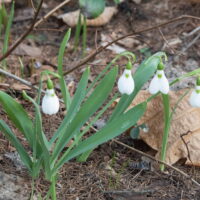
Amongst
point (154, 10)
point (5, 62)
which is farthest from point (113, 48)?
point (5, 62)

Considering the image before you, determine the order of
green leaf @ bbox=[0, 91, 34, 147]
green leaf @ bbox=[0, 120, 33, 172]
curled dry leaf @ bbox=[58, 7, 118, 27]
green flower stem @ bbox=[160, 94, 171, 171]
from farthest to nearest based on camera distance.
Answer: curled dry leaf @ bbox=[58, 7, 118, 27]
green flower stem @ bbox=[160, 94, 171, 171]
green leaf @ bbox=[0, 120, 33, 172]
green leaf @ bbox=[0, 91, 34, 147]

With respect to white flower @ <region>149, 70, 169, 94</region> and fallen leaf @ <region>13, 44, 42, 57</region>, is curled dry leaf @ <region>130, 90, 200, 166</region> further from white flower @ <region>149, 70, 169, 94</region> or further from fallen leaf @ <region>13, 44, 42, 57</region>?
fallen leaf @ <region>13, 44, 42, 57</region>

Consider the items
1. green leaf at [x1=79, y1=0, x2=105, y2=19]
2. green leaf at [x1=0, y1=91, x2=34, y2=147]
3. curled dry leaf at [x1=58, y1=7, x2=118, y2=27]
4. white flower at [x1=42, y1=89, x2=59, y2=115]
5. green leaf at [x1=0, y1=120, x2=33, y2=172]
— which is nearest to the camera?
white flower at [x1=42, y1=89, x2=59, y2=115]

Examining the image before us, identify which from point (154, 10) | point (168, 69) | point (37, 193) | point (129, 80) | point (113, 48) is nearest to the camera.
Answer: point (129, 80)

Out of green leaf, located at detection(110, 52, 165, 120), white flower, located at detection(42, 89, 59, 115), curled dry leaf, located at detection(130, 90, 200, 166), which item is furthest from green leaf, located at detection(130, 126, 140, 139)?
white flower, located at detection(42, 89, 59, 115)

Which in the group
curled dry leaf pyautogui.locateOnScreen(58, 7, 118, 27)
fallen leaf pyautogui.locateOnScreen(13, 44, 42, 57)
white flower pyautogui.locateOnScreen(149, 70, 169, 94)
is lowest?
white flower pyautogui.locateOnScreen(149, 70, 169, 94)

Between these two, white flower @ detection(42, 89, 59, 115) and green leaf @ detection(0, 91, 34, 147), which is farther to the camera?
green leaf @ detection(0, 91, 34, 147)

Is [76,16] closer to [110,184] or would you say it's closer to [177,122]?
[177,122]
